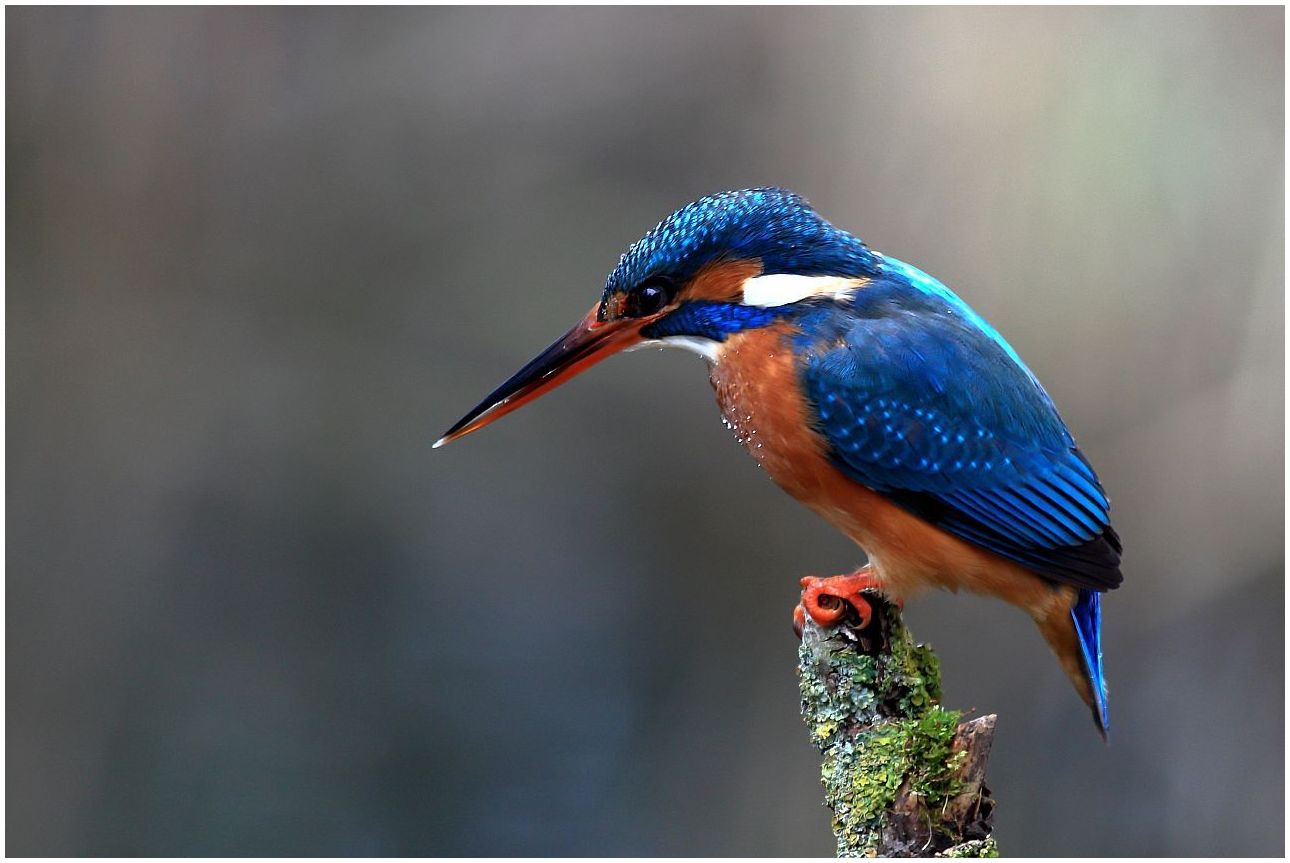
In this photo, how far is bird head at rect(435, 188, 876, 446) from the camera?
2338 millimetres

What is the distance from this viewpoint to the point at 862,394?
239cm

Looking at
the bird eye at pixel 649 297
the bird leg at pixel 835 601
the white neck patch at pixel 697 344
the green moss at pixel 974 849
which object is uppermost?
the bird eye at pixel 649 297

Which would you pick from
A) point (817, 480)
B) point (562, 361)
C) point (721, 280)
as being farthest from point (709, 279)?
point (817, 480)

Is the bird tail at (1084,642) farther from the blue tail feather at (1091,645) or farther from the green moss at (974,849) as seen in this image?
the green moss at (974,849)

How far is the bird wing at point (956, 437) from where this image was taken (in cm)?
239

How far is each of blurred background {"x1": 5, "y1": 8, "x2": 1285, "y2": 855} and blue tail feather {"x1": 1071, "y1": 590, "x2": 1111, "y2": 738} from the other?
4.97ft

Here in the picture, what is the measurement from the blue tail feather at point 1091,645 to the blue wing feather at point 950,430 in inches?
5.7

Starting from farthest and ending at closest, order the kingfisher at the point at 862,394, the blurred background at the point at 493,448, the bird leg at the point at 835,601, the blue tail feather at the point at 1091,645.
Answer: the blurred background at the point at 493,448 → the blue tail feather at the point at 1091,645 → the kingfisher at the point at 862,394 → the bird leg at the point at 835,601

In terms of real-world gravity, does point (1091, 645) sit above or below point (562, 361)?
below

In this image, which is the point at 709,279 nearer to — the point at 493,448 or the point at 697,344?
the point at 697,344

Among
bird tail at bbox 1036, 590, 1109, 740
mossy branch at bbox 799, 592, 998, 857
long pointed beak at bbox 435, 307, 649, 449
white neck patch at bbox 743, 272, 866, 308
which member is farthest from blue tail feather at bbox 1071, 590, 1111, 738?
long pointed beak at bbox 435, 307, 649, 449

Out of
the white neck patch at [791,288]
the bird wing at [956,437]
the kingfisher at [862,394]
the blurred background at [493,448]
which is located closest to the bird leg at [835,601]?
the kingfisher at [862,394]

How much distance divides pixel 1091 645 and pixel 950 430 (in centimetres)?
56

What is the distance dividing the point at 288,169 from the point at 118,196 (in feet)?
1.86
